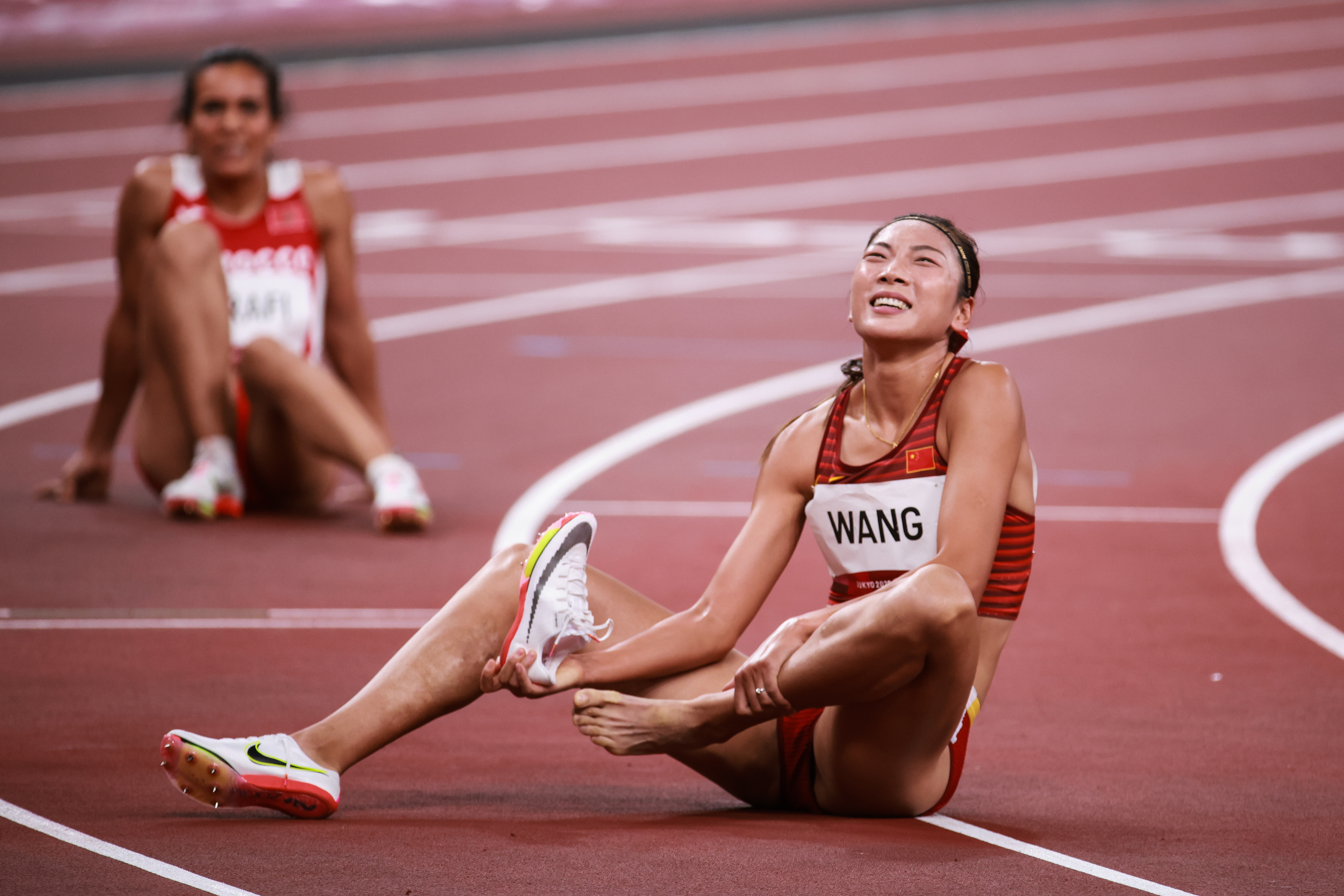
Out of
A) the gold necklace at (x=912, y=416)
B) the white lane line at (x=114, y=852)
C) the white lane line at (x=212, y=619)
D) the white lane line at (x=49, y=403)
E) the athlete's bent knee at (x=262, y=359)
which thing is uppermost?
the gold necklace at (x=912, y=416)

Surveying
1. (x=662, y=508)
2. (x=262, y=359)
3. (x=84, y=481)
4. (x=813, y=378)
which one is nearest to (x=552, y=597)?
(x=262, y=359)

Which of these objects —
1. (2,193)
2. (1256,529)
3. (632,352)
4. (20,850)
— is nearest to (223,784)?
(20,850)

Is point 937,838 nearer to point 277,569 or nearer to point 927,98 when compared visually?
point 277,569

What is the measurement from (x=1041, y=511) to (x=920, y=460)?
11.2 ft

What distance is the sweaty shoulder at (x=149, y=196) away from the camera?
6918 mm

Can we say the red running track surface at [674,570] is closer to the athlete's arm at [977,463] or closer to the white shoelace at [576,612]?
the white shoelace at [576,612]

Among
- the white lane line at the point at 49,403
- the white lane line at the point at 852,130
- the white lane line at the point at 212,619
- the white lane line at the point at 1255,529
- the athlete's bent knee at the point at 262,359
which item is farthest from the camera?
the white lane line at the point at 852,130

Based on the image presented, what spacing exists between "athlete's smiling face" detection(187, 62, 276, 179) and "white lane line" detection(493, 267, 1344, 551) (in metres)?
1.63

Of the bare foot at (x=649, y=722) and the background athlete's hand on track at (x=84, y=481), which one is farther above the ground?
the bare foot at (x=649, y=722)

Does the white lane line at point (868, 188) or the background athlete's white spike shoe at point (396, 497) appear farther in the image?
the white lane line at point (868, 188)

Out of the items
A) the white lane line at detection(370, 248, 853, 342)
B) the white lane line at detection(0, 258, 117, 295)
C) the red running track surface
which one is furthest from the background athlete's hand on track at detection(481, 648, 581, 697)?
the white lane line at detection(0, 258, 117, 295)

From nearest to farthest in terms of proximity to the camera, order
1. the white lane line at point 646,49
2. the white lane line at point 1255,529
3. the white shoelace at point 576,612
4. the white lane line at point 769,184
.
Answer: the white shoelace at point 576,612 → the white lane line at point 1255,529 → the white lane line at point 769,184 → the white lane line at point 646,49

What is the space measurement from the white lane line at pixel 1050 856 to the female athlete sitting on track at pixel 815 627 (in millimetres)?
53

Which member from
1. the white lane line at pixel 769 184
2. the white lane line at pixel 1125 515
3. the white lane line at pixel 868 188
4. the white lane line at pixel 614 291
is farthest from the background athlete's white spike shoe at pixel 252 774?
the white lane line at pixel 769 184
